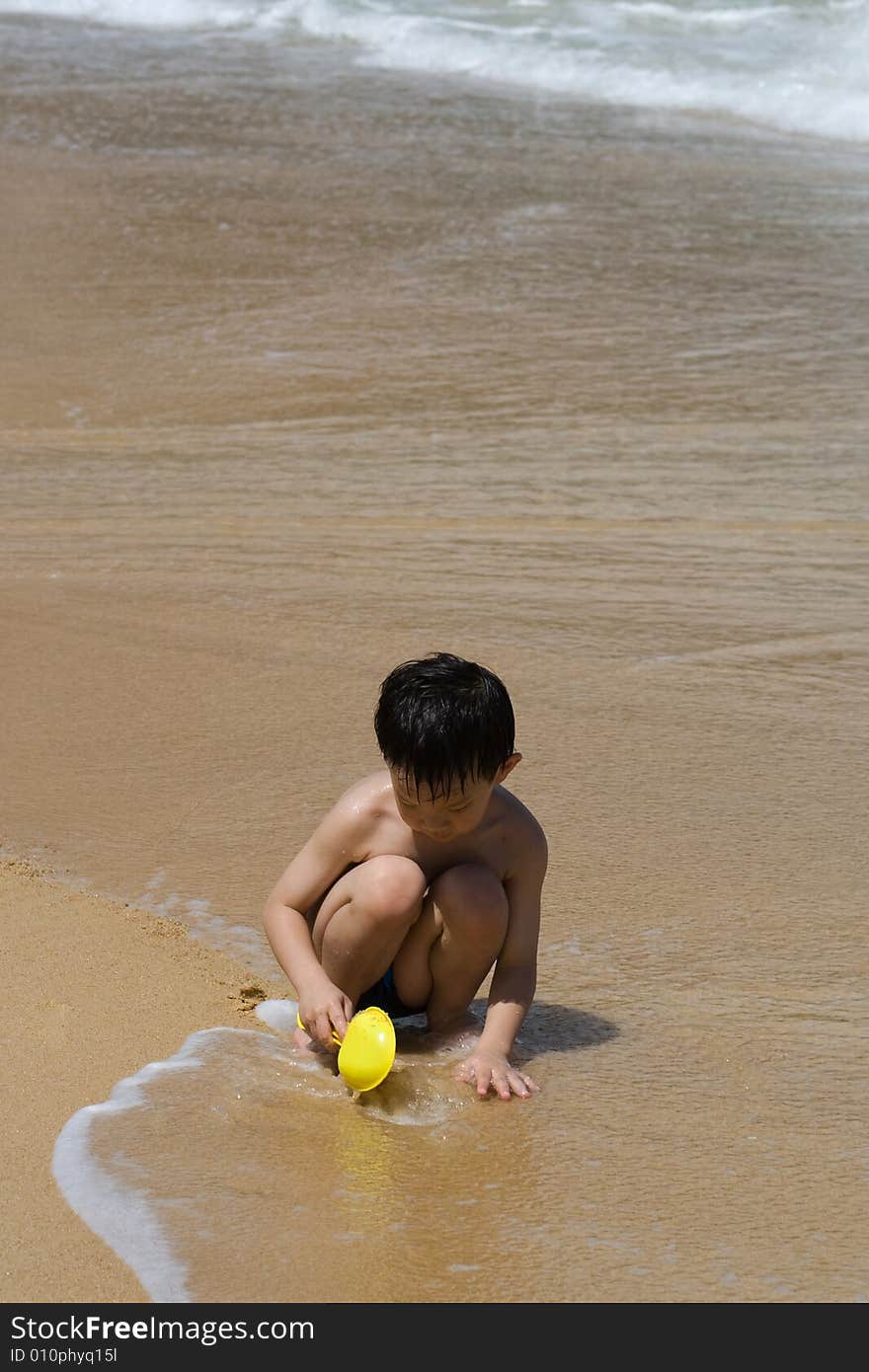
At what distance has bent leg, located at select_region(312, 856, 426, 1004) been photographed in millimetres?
2342

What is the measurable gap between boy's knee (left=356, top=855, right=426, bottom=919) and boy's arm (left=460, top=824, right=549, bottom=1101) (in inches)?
7.0

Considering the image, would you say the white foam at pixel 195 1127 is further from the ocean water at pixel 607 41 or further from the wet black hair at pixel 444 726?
the ocean water at pixel 607 41

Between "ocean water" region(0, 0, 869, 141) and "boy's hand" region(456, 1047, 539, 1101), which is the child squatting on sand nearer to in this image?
"boy's hand" region(456, 1047, 539, 1101)

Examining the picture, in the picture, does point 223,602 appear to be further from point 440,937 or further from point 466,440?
point 440,937

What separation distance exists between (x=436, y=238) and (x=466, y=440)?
235 cm

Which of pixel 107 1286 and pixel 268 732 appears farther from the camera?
pixel 268 732

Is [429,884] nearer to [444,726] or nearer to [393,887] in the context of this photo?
[393,887]

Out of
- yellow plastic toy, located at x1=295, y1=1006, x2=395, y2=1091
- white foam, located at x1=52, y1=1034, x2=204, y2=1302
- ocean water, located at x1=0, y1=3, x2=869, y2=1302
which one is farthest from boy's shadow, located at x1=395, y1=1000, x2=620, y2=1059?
white foam, located at x1=52, y1=1034, x2=204, y2=1302

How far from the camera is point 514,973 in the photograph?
2.44m

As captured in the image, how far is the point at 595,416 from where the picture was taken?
5.29 meters

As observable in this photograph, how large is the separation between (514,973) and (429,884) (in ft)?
0.63

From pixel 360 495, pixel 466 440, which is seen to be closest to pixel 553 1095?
pixel 360 495

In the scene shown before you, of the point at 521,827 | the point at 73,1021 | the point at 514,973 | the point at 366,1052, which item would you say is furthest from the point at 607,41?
the point at 366,1052

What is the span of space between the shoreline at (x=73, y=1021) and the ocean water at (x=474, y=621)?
1.9 inches
